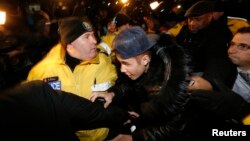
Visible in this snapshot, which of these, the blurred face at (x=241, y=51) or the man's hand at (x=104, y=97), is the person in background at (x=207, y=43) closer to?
the blurred face at (x=241, y=51)

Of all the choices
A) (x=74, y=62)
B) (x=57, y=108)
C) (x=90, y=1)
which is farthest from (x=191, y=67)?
(x=90, y=1)

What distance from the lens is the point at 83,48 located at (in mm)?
3041

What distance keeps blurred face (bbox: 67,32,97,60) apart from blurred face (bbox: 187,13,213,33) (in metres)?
2.14

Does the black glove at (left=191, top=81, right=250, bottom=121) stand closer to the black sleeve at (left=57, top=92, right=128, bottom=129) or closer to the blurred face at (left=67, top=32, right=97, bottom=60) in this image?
the black sleeve at (left=57, top=92, right=128, bottom=129)

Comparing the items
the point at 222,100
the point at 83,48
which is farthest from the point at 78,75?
the point at 222,100

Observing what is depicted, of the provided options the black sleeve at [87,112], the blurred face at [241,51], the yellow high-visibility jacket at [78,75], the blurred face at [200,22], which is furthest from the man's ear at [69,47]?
the blurred face at [200,22]

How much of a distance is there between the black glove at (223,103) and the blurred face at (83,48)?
139cm

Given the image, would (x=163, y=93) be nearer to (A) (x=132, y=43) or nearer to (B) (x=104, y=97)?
(A) (x=132, y=43)

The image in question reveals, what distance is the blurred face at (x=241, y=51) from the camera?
113 inches

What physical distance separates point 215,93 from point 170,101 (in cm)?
49

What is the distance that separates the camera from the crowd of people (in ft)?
5.18

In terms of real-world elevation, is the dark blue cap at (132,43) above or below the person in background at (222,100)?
above

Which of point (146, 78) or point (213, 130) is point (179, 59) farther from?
point (213, 130)

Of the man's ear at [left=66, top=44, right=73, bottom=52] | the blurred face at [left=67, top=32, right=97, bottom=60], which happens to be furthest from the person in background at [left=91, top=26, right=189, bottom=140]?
the man's ear at [left=66, top=44, right=73, bottom=52]
